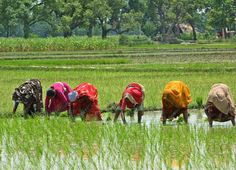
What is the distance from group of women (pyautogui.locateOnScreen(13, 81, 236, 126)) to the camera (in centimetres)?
927

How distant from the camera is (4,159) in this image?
285 inches

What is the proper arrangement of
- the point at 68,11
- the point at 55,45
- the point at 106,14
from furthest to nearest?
the point at 106,14 < the point at 68,11 < the point at 55,45

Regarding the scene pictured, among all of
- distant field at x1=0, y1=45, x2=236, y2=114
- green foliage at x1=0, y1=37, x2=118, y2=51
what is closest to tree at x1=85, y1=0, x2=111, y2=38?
green foliage at x1=0, y1=37, x2=118, y2=51

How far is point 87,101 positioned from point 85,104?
86 mm

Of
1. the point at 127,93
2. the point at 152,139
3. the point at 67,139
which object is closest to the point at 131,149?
the point at 152,139

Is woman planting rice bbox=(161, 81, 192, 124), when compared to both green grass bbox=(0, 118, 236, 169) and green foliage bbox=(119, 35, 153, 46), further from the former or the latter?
green foliage bbox=(119, 35, 153, 46)

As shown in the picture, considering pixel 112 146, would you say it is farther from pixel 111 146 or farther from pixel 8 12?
pixel 8 12

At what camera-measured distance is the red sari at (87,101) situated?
32.3ft

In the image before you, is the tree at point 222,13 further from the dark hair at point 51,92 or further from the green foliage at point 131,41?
the dark hair at point 51,92

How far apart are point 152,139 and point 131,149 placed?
0.53 metres

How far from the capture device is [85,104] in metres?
9.96

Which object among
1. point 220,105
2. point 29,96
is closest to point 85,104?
point 29,96

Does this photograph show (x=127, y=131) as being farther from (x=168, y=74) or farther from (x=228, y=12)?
(x=228, y=12)

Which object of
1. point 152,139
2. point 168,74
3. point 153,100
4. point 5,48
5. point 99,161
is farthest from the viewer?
point 5,48
